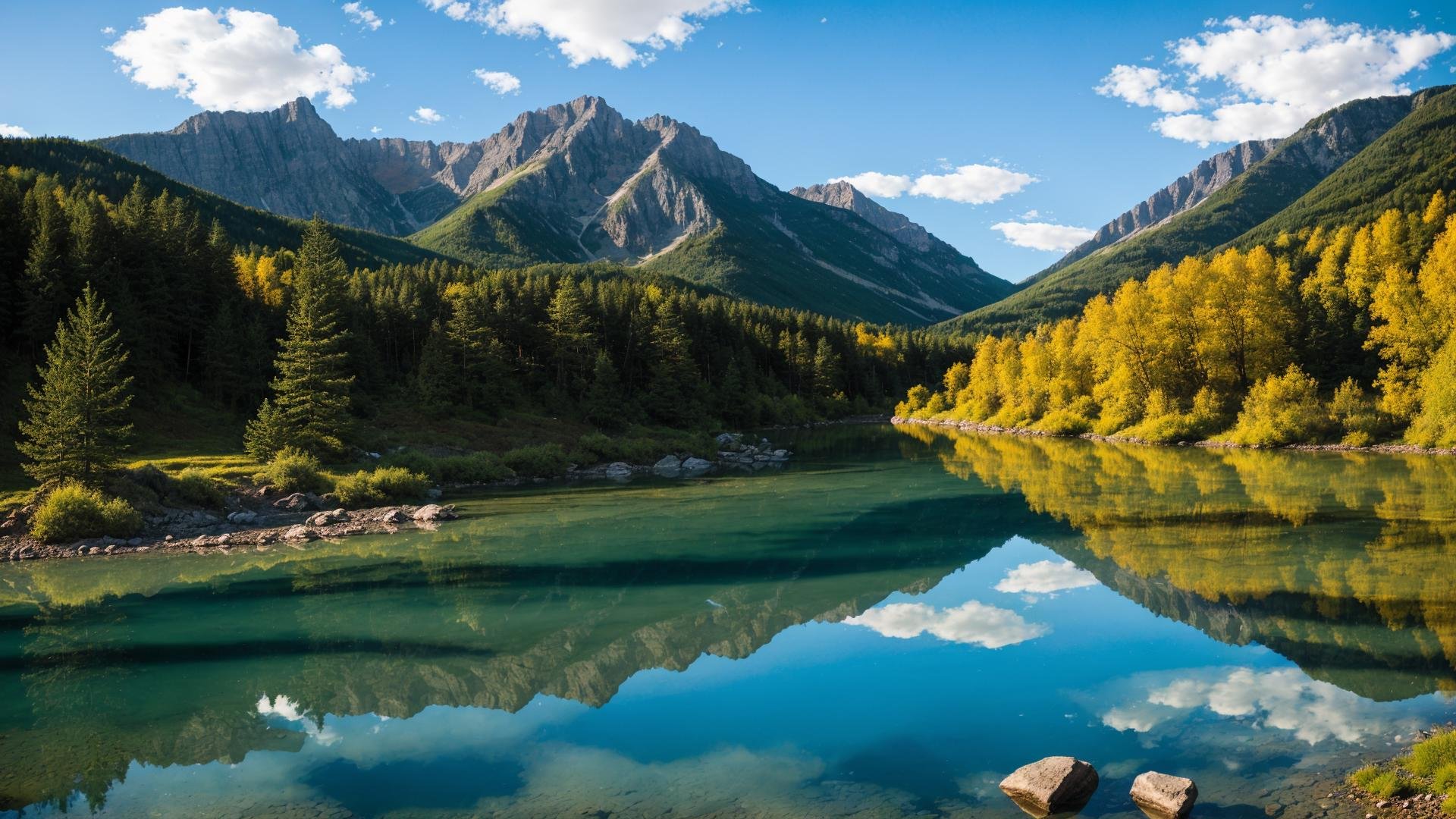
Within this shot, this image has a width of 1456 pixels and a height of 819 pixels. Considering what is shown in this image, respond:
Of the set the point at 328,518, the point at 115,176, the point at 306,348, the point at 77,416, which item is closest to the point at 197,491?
the point at 77,416

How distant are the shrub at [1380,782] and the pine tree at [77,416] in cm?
4382

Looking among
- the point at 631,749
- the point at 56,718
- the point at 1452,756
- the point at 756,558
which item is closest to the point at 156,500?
the point at 56,718

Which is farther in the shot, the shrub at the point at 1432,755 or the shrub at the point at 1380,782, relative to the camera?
the shrub at the point at 1432,755

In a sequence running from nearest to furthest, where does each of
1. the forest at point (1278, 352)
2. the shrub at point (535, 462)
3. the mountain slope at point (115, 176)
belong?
the forest at point (1278, 352) < the shrub at point (535, 462) < the mountain slope at point (115, 176)

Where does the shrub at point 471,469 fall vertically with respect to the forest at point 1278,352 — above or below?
below

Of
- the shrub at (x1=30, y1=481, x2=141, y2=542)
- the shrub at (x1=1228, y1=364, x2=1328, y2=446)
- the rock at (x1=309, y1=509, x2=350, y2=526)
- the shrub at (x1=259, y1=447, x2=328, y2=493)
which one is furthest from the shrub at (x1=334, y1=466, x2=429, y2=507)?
the shrub at (x1=1228, y1=364, x2=1328, y2=446)

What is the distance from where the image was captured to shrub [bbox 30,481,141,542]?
105 feet

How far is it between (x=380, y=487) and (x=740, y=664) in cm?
3262

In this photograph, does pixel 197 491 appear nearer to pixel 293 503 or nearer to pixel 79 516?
pixel 293 503

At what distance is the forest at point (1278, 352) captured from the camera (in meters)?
52.8

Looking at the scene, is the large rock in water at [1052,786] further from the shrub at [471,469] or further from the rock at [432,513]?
the shrub at [471,469]

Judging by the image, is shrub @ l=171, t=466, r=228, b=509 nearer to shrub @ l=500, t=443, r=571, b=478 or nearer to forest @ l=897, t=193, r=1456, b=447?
shrub @ l=500, t=443, r=571, b=478

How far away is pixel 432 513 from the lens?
3847 cm

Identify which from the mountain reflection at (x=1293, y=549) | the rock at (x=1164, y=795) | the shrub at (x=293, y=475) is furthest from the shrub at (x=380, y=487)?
the rock at (x=1164, y=795)
